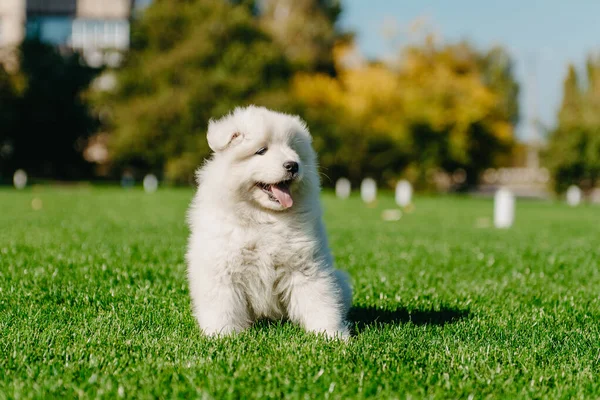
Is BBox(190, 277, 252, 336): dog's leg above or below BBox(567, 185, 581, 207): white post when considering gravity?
above

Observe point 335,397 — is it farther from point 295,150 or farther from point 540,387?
point 295,150

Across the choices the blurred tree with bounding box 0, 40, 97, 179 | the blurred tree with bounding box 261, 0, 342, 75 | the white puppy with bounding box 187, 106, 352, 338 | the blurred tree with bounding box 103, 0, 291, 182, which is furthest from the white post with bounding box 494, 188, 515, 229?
the blurred tree with bounding box 0, 40, 97, 179

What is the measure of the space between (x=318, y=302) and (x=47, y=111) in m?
44.2

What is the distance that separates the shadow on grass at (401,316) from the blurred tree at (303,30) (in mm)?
39996

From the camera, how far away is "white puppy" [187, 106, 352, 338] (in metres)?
4.12

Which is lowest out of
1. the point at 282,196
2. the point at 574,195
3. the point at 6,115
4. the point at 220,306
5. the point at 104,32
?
the point at 574,195

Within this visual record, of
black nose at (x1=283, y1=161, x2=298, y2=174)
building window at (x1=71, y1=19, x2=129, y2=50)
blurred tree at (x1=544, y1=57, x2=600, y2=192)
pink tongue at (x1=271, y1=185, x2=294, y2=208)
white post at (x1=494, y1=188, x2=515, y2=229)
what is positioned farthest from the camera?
building window at (x1=71, y1=19, x2=129, y2=50)

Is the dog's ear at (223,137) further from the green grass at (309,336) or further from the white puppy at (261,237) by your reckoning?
the green grass at (309,336)

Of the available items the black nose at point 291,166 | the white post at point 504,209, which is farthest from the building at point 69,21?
the black nose at point 291,166

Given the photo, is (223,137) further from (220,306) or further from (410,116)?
(410,116)

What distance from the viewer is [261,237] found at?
4.15 m

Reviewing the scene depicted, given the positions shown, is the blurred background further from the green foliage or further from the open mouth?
Result: the open mouth

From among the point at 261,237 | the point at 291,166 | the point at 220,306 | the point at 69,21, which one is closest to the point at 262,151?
the point at 291,166

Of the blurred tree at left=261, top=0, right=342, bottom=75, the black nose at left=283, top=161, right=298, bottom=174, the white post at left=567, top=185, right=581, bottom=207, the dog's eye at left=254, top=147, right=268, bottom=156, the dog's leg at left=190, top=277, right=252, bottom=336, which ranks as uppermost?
the blurred tree at left=261, top=0, right=342, bottom=75
